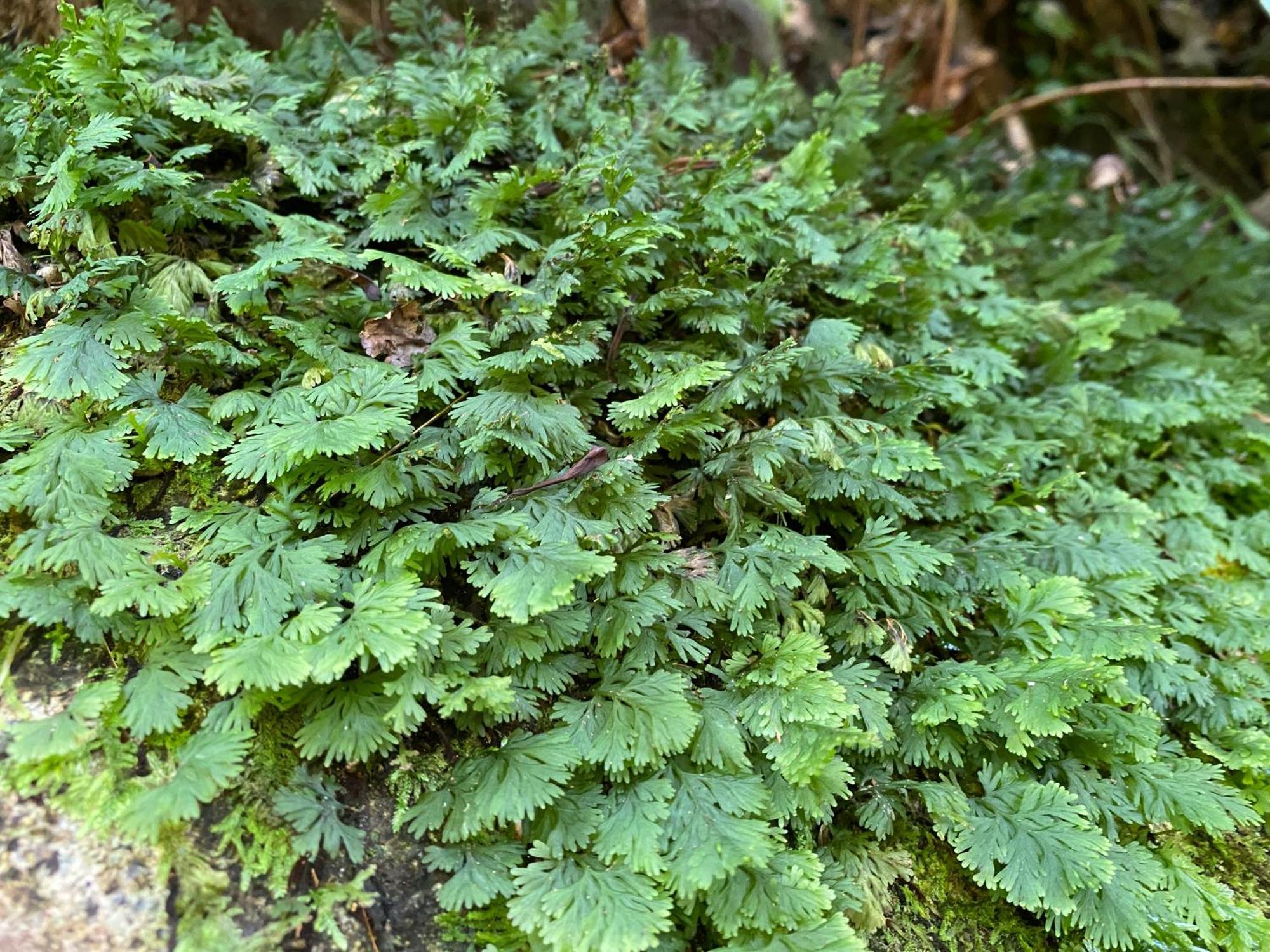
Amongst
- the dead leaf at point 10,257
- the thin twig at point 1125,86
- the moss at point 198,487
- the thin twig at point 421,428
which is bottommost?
the moss at point 198,487

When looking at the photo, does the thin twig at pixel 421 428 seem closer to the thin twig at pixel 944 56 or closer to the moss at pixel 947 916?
the moss at pixel 947 916

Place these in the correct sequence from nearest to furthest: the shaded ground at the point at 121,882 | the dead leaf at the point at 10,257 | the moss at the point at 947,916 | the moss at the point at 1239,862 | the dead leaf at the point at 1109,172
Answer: the shaded ground at the point at 121,882
the moss at the point at 947,916
the dead leaf at the point at 10,257
the moss at the point at 1239,862
the dead leaf at the point at 1109,172

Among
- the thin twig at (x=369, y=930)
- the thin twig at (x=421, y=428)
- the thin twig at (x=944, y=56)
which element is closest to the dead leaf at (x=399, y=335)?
the thin twig at (x=421, y=428)

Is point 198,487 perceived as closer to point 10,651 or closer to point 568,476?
point 10,651

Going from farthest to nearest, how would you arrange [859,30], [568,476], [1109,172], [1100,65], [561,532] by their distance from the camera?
[1100,65] < [1109,172] < [859,30] < [568,476] < [561,532]

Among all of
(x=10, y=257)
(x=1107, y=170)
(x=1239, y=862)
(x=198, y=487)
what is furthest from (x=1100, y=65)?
(x=10, y=257)

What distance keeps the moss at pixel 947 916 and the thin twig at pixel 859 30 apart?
527cm

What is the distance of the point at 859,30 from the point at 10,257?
18.1 ft

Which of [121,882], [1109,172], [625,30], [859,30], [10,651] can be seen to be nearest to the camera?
[121,882]

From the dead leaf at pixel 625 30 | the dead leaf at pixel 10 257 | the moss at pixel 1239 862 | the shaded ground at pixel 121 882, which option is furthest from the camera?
the dead leaf at pixel 625 30

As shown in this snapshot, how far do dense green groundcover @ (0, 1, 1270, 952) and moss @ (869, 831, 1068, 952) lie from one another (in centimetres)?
8

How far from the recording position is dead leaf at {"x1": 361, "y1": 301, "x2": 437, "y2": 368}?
233 cm

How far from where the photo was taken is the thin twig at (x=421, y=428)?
203 cm

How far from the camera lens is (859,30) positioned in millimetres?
5426
